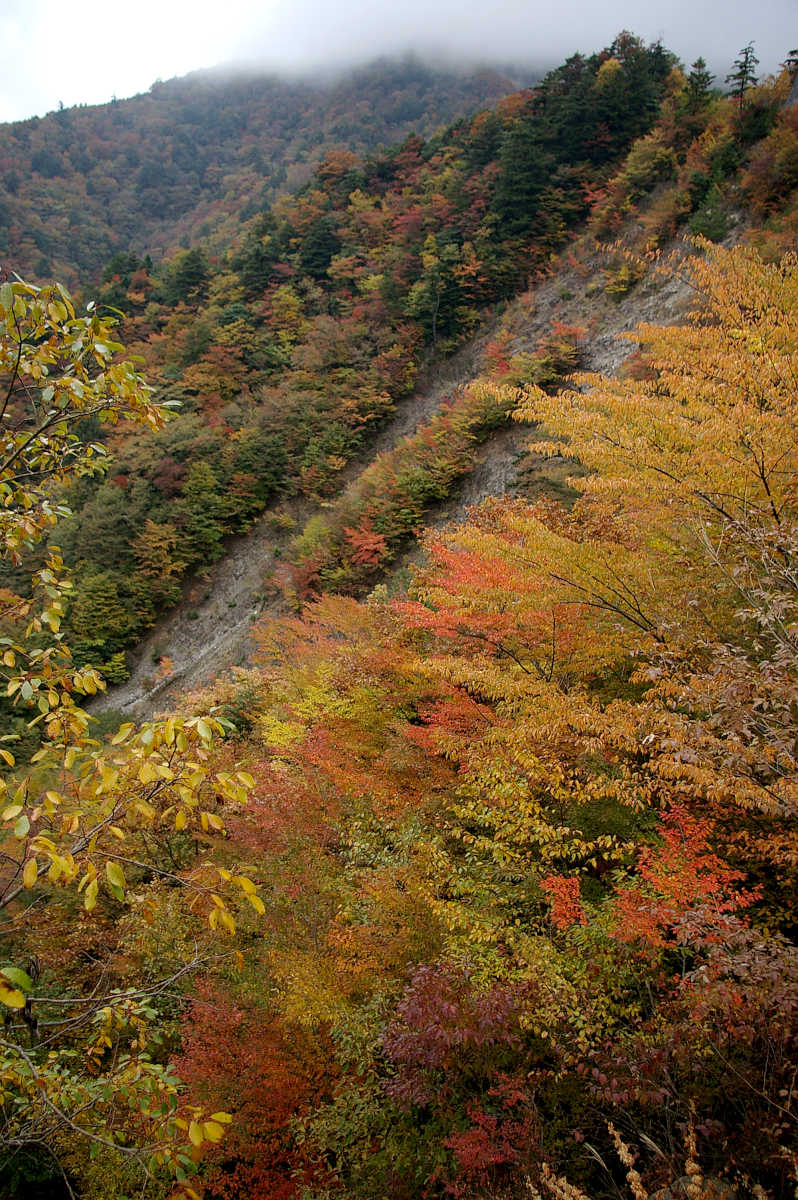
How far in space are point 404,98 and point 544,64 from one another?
43862mm

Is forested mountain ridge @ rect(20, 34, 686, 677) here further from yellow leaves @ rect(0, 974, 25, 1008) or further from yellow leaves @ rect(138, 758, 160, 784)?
yellow leaves @ rect(0, 974, 25, 1008)

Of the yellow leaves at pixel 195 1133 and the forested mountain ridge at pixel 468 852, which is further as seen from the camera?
the forested mountain ridge at pixel 468 852

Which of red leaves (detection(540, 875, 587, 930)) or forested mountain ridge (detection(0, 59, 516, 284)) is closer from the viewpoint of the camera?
red leaves (detection(540, 875, 587, 930))

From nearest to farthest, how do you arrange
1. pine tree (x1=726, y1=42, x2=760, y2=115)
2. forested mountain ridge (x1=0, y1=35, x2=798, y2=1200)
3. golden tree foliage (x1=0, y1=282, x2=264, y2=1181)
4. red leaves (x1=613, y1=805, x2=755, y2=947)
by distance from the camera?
golden tree foliage (x1=0, y1=282, x2=264, y2=1181)
forested mountain ridge (x1=0, y1=35, x2=798, y2=1200)
red leaves (x1=613, y1=805, x2=755, y2=947)
pine tree (x1=726, y1=42, x2=760, y2=115)

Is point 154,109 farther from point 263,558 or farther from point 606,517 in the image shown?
point 606,517

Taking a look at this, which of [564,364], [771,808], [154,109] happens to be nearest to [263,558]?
[564,364]

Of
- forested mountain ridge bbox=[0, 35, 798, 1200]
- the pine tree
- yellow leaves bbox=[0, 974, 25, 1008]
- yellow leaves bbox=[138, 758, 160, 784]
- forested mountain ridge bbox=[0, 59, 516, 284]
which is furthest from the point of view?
forested mountain ridge bbox=[0, 59, 516, 284]

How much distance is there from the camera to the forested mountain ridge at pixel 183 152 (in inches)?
2667

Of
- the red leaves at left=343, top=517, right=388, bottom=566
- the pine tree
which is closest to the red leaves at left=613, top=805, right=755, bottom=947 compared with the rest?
the red leaves at left=343, top=517, right=388, bottom=566

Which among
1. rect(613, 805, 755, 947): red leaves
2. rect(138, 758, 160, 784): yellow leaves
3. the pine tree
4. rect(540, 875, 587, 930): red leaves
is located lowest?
rect(540, 875, 587, 930): red leaves

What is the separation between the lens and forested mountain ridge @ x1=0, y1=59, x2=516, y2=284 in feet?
222

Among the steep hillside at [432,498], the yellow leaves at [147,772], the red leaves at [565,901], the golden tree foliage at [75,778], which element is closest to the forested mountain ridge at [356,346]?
the steep hillside at [432,498]

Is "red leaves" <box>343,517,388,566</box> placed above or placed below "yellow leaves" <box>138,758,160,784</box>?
below

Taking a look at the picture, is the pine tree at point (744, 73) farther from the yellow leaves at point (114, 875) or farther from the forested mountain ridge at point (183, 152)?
the forested mountain ridge at point (183, 152)
